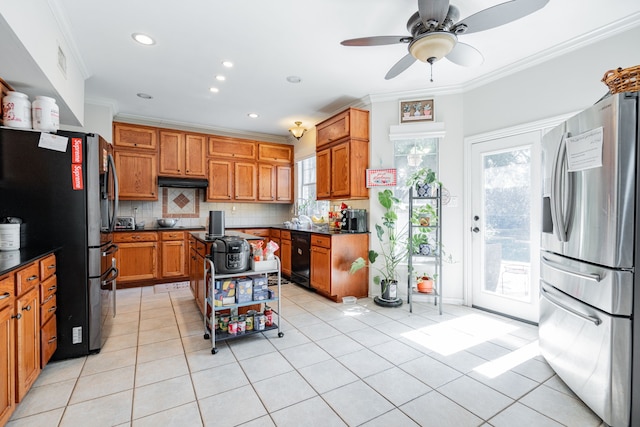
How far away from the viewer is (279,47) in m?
2.96

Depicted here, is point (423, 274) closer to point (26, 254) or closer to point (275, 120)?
point (275, 120)

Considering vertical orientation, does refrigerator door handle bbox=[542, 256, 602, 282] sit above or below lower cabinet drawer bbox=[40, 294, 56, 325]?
above

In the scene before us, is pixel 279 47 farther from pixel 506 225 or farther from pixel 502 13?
pixel 506 225

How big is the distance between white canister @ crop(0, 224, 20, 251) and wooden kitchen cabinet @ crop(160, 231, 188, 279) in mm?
2711

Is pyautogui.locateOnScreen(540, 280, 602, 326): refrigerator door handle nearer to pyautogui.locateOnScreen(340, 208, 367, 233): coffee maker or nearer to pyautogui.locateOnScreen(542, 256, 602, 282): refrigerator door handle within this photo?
pyautogui.locateOnScreen(542, 256, 602, 282): refrigerator door handle

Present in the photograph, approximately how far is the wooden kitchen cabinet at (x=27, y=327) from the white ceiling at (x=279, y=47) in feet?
6.84

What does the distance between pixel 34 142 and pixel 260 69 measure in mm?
2179

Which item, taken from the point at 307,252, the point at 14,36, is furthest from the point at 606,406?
the point at 14,36

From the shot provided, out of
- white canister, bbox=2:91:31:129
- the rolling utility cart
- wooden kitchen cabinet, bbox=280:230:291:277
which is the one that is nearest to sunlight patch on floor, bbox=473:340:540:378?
the rolling utility cart

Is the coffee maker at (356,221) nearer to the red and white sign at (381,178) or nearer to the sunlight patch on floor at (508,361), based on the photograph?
the red and white sign at (381,178)

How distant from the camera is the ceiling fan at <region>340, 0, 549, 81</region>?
1887 mm

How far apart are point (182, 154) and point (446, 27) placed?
4.51m

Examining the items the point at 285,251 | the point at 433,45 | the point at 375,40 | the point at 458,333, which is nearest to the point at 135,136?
the point at 285,251

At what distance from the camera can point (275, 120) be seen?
17.5ft
